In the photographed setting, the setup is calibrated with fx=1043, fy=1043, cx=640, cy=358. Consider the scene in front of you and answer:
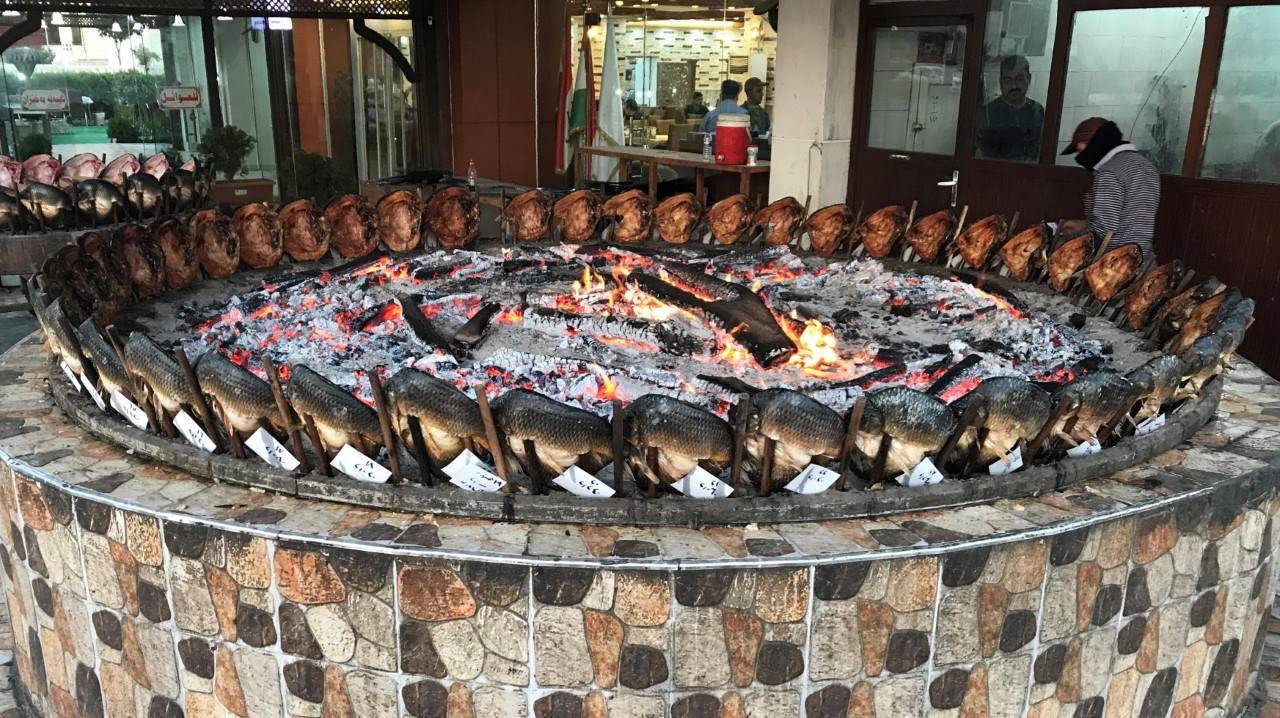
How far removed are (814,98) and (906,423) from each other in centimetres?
700

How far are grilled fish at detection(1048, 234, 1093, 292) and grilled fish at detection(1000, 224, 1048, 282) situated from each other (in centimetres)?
15

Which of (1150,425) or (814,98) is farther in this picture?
(814,98)

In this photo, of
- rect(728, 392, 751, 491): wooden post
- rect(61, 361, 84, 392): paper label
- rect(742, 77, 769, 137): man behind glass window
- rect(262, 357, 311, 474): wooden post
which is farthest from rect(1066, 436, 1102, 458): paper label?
rect(742, 77, 769, 137): man behind glass window

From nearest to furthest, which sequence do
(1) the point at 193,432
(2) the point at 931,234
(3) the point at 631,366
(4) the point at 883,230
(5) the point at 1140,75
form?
(1) the point at 193,432
(3) the point at 631,366
(2) the point at 931,234
(4) the point at 883,230
(5) the point at 1140,75

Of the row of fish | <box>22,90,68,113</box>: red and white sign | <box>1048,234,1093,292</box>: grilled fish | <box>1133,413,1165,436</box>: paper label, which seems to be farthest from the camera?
<box>22,90,68,113</box>: red and white sign

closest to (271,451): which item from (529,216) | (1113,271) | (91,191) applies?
(529,216)

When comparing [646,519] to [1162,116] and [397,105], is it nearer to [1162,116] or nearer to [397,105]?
[1162,116]

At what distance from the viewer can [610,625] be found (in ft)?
8.80

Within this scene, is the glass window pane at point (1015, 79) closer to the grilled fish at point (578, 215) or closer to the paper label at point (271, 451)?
the grilled fish at point (578, 215)

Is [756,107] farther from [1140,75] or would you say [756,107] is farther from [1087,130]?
[1087,130]

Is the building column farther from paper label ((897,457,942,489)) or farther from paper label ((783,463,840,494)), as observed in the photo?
paper label ((783,463,840,494))

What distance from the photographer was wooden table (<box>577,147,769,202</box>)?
388 inches

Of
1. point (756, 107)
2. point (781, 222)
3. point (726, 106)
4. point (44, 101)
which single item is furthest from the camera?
point (756, 107)

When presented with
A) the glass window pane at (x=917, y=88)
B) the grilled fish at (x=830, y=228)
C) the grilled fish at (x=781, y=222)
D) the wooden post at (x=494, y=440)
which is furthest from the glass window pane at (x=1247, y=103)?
the wooden post at (x=494, y=440)
